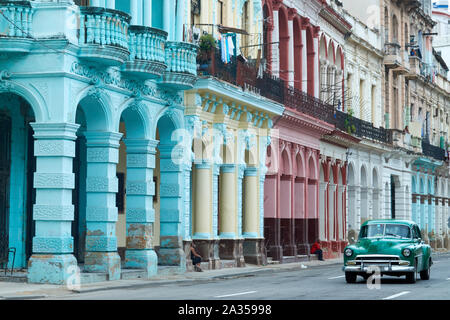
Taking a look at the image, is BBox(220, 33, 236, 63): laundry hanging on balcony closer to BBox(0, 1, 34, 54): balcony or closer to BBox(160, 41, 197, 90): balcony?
BBox(160, 41, 197, 90): balcony

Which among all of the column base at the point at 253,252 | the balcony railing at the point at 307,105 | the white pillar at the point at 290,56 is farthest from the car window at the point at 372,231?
the white pillar at the point at 290,56

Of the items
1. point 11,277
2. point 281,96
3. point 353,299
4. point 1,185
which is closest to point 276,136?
point 281,96

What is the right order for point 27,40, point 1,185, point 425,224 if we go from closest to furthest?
point 27,40, point 1,185, point 425,224

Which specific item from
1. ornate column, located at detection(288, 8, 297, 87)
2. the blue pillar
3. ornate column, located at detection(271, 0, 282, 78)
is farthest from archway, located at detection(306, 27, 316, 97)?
the blue pillar

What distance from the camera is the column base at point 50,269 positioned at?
21.7 meters

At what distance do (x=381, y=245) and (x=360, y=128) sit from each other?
25.9m

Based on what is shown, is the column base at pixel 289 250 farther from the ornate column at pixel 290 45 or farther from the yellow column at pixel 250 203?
the ornate column at pixel 290 45

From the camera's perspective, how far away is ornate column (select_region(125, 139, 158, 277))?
26469mm

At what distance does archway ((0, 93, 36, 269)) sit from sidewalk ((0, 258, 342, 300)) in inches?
128

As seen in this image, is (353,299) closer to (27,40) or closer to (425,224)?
(27,40)

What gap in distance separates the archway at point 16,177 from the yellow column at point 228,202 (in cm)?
869

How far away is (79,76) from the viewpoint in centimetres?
2273

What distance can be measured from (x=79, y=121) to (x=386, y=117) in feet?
102

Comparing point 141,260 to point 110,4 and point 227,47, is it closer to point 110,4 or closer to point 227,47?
point 110,4
